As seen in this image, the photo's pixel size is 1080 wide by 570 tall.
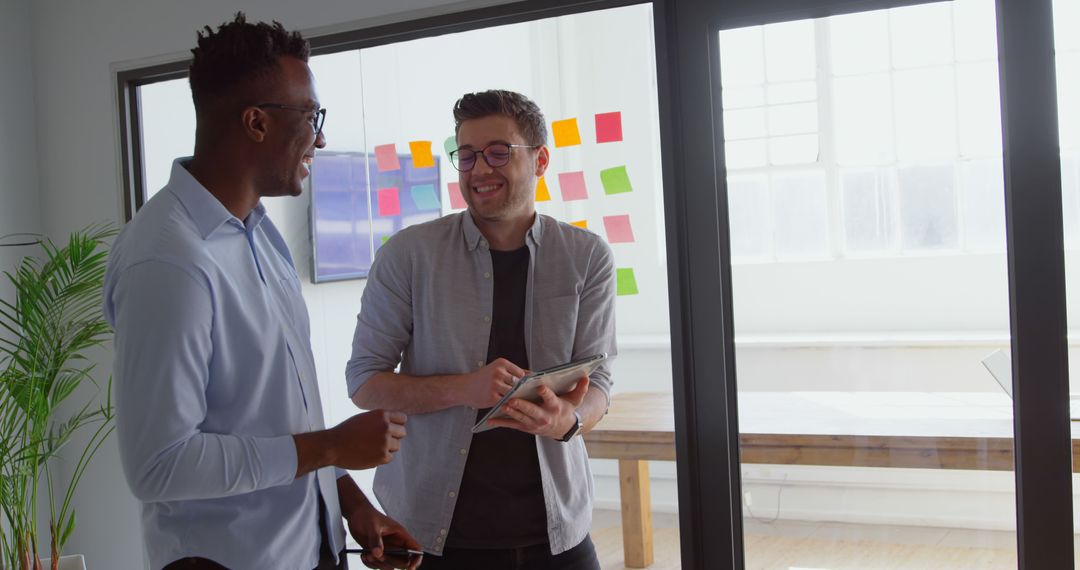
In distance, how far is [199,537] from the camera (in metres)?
1.22

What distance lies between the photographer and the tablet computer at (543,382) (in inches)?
60.4

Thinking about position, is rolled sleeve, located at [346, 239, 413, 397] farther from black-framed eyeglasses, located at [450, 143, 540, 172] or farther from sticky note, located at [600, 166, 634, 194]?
sticky note, located at [600, 166, 634, 194]

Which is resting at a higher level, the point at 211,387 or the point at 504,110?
the point at 504,110

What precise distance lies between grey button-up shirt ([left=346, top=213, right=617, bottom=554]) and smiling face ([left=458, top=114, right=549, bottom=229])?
0.05 m

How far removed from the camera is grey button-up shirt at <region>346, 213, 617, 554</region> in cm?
183

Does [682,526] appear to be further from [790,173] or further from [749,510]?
[790,173]

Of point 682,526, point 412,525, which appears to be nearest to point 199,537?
point 412,525

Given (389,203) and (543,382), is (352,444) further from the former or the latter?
(389,203)

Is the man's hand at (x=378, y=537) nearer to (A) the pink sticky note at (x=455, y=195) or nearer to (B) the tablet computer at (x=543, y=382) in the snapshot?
(B) the tablet computer at (x=543, y=382)

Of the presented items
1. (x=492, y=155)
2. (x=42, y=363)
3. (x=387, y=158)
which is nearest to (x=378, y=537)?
(x=492, y=155)

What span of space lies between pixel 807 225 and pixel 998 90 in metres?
0.56

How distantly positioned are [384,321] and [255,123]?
0.72 metres

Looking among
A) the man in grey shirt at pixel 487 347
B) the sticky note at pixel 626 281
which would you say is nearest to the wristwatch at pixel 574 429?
the man in grey shirt at pixel 487 347

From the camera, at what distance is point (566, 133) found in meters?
2.52
